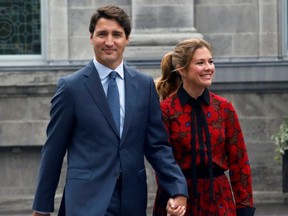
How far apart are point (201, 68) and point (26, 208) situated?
26.0 feet

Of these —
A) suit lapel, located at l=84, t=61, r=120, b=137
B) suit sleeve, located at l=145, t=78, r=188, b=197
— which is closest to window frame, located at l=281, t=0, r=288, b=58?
suit sleeve, located at l=145, t=78, r=188, b=197

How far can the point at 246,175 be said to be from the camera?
23.4ft

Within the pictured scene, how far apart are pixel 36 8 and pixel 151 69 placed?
1.76 m

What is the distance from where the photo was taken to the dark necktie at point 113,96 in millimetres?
6688

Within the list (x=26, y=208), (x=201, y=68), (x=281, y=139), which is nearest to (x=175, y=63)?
(x=201, y=68)

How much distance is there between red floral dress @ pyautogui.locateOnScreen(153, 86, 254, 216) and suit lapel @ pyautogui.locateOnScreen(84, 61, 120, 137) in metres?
0.52

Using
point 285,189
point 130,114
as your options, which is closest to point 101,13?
point 130,114

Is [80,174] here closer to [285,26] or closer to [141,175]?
[141,175]

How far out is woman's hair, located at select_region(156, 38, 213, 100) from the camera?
7.04 m

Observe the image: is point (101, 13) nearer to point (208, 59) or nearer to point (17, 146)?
point (208, 59)

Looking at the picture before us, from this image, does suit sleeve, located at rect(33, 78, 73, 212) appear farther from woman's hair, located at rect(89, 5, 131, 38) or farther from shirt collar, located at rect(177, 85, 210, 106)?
shirt collar, located at rect(177, 85, 210, 106)

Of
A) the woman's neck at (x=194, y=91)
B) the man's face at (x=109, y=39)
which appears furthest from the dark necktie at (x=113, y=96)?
the woman's neck at (x=194, y=91)

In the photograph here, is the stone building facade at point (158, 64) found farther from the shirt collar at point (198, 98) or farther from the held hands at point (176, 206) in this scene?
the held hands at point (176, 206)

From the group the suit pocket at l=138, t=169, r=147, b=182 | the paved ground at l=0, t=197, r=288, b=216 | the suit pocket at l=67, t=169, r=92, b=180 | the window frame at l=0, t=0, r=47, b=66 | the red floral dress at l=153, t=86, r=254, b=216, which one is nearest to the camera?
the suit pocket at l=67, t=169, r=92, b=180
